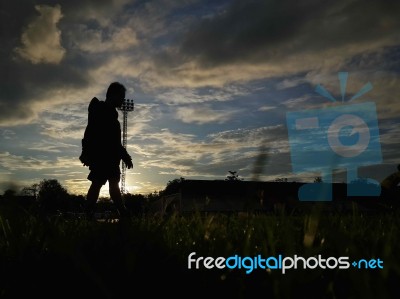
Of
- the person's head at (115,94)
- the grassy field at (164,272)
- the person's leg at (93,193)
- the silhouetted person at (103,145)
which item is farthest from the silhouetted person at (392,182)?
the person's head at (115,94)

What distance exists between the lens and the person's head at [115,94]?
623cm

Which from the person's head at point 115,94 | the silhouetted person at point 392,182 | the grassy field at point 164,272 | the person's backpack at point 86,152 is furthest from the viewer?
the person's head at point 115,94

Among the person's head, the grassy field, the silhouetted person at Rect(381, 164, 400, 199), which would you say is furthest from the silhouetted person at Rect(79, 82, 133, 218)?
the grassy field

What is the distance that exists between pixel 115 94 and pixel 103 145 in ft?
2.74

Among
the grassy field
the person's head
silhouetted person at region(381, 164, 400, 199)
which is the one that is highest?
the person's head

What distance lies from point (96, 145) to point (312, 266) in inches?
199

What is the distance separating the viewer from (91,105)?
6047mm

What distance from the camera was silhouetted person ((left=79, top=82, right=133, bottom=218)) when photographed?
19.5 ft

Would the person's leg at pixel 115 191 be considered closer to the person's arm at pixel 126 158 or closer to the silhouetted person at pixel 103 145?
the silhouetted person at pixel 103 145

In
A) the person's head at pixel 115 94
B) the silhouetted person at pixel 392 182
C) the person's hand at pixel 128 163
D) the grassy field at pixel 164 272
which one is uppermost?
the person's head at pixel 115 94

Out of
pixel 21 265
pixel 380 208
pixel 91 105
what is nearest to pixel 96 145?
pixel 91 105

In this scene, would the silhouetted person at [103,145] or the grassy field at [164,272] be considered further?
the silhouetted person at [103,145]

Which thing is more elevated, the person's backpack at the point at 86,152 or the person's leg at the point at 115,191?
the person's backpack at the point at 86,152

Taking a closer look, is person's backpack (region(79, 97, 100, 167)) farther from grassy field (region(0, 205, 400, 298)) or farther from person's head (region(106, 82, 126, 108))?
grassy field (region(0, 205, 400, 298))
